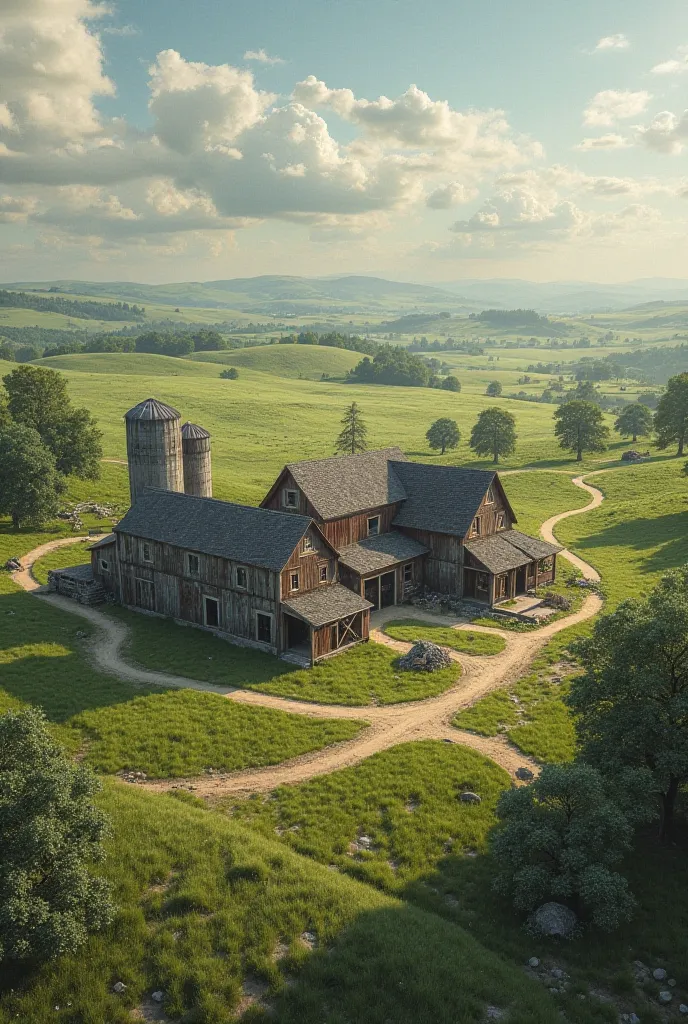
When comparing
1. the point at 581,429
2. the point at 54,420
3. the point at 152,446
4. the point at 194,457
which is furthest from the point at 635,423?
the point at 54,420

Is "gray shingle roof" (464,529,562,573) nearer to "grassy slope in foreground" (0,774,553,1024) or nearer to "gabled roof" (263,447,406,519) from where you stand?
"gabled roof" (263,447,406,519)

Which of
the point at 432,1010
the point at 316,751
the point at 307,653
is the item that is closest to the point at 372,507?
the point at 307,653

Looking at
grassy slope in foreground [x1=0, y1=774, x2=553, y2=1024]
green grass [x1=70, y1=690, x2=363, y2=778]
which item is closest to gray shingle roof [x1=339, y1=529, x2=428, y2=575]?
green grass [x1=70, y1=690, x2=363, y2=778]

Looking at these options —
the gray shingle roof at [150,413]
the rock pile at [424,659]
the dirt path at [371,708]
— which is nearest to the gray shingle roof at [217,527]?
the gray shingle roof at [150,413]

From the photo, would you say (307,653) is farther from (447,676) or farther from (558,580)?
(558,580)

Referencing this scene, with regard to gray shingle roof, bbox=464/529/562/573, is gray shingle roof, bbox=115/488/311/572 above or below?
above

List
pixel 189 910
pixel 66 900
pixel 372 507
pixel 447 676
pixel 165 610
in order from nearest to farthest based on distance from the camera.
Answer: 1. pixel 66 900
2. pixel 189 910
3. pixel 447 676
4. pixel 165 610
5. pixel 372 507
